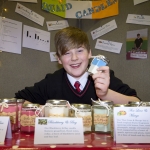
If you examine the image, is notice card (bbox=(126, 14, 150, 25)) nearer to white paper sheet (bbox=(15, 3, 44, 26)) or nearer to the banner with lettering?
the banner with lettering

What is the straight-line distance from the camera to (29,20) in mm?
1683

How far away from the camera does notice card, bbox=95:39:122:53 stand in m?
1.71

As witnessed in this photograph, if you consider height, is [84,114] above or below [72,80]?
below

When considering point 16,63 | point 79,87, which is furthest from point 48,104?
point 16,63

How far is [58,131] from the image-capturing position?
0.59 meters

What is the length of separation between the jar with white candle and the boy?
462 mm

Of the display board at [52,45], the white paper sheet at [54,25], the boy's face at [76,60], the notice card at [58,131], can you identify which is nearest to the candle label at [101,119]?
the notice card at [58,131]

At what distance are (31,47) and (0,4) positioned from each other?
14.0 inches

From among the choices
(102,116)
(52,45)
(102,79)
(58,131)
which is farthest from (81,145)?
(52,45)

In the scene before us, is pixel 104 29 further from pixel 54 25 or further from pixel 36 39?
pixel 36 39

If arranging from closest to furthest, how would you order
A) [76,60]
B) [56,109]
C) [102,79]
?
[56,109], [102,79], [76,60]

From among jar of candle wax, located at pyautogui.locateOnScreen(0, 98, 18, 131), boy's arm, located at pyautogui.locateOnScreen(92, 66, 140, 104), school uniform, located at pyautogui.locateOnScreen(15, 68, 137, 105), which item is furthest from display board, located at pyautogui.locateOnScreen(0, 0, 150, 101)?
jar of candle wax, located at pyautogui.locateOnScreen(0, 98, 18, 131)

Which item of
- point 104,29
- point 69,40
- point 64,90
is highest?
point 104,29

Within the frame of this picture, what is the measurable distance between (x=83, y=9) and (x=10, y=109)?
119 centimetres
